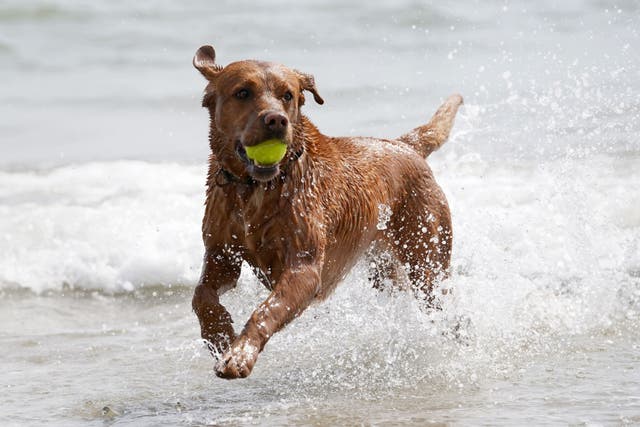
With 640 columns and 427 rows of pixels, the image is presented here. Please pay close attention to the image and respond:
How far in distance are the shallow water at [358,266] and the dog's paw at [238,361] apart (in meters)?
0.45

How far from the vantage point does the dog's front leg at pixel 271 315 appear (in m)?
3.87

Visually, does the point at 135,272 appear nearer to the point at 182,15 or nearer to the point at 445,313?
the point at 445,313

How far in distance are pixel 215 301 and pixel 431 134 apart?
6.99 feet

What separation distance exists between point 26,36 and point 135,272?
919 cm

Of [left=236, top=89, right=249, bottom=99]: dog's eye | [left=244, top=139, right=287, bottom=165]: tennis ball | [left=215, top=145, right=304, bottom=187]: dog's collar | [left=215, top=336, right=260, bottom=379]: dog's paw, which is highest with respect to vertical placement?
[left=236, top=89, right=249, bottom=99]: dog's eye

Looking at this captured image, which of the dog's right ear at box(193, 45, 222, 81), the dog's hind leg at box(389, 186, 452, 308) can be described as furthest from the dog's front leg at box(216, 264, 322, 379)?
the dog's hind leg at box(389, 186, 452, 308)

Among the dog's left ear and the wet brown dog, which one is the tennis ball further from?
the dog's left ear

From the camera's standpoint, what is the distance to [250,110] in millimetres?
4281

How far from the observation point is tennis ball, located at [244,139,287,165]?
423 centimetres

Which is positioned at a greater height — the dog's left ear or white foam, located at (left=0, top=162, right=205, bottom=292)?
the dog's left ear

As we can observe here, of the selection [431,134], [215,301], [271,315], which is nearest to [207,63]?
[215,301]

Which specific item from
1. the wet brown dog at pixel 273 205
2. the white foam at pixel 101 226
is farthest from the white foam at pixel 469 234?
the wet brown dog at pixel 273 205

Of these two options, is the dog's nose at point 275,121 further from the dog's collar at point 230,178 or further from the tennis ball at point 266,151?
the dog's collar at point 230,178

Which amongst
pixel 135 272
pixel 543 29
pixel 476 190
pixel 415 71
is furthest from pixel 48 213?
pixel 543 29
